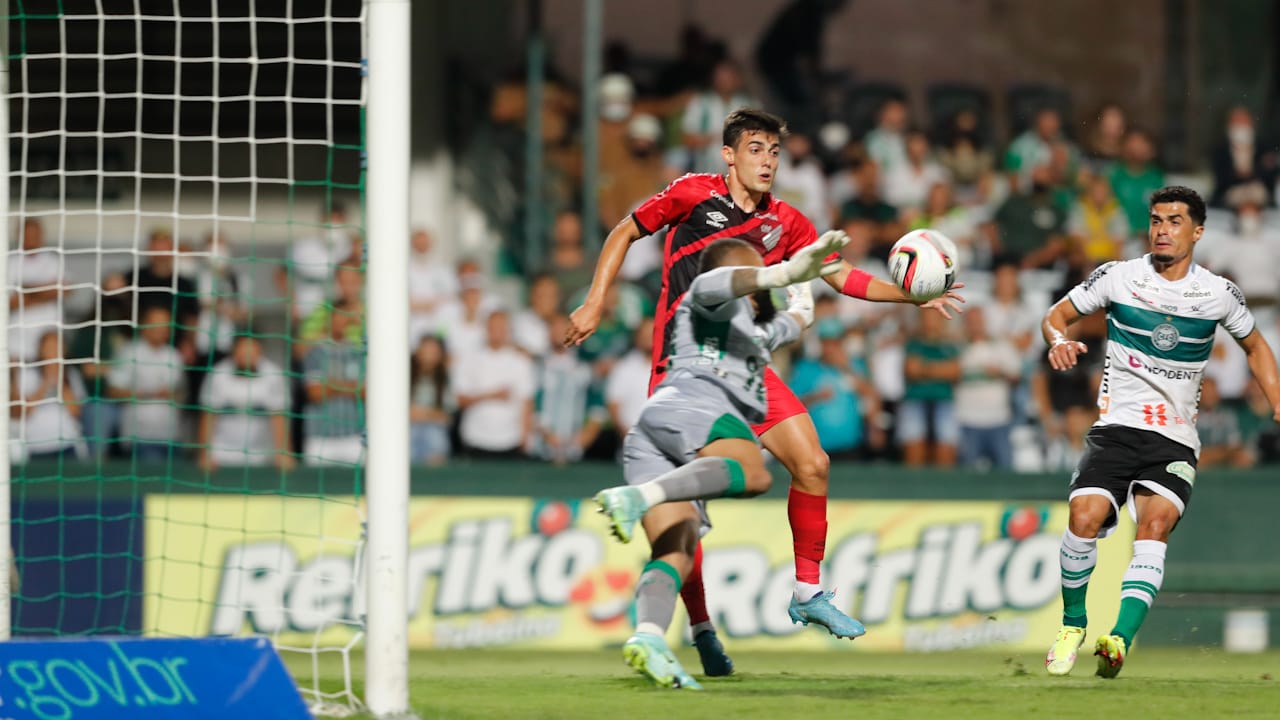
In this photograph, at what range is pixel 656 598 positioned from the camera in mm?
6812

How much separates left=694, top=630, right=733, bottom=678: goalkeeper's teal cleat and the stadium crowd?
4509 millimetres

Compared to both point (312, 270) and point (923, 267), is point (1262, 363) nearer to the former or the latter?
point (923, 267)

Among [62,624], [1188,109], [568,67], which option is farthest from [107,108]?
[1188,109]

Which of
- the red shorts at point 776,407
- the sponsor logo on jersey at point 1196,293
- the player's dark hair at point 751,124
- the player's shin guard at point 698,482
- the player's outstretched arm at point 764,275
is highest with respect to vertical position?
the player's dark hair at point 751,124

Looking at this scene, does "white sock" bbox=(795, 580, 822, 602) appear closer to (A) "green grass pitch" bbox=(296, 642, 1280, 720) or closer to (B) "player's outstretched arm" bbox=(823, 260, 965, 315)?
(A) "green grass pitch" bbox=(296, 642, 1280, 720)

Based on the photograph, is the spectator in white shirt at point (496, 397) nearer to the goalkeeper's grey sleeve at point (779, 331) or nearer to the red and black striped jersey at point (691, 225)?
the red and black striped jersey at point (691, 225)

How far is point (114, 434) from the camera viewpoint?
1252 centimetres

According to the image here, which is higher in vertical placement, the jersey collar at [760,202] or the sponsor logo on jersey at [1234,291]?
the jersey collar at [760,202]

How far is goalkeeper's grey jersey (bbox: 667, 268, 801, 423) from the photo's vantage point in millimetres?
6914

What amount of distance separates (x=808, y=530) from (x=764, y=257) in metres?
1.23

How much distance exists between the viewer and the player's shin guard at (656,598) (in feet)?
22.2

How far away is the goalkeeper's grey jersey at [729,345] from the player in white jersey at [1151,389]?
157cm

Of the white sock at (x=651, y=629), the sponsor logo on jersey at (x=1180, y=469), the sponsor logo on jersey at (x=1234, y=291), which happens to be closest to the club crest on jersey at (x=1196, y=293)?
the sponsor logo on jersey at (x=1234, y=291)

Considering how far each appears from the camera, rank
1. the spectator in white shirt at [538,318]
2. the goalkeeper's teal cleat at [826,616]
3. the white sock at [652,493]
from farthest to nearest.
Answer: the spectator in white shirt at [538,318] → the goalkeeper's teal cleat at [826,616] → the white sock at [652,493]
